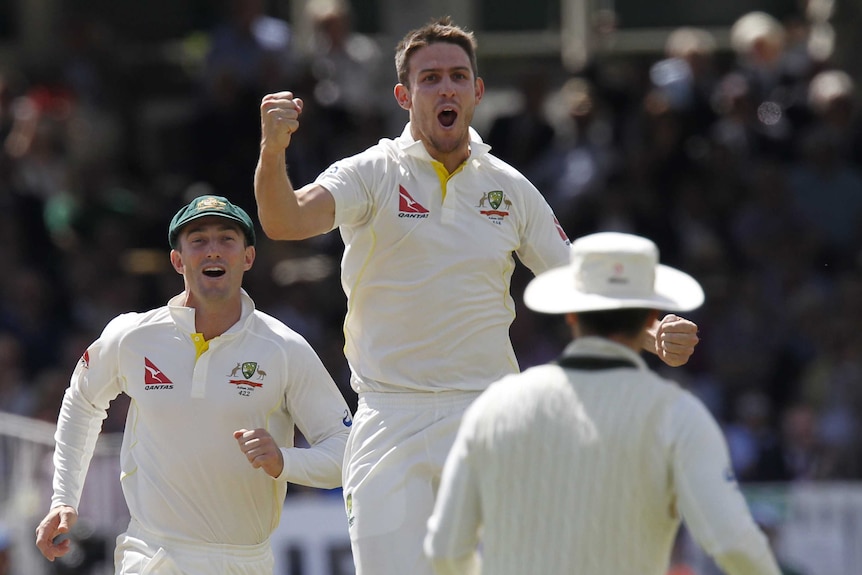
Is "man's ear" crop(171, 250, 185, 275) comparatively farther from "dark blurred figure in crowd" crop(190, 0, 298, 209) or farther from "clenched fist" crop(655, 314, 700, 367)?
"dark blurred figure in crowd" crop(190, 0, 298, 209)

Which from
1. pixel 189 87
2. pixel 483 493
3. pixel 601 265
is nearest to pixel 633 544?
pixel 483 493

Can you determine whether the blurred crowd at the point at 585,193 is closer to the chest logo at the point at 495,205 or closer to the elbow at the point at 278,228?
the chest logo at the point at 495,205

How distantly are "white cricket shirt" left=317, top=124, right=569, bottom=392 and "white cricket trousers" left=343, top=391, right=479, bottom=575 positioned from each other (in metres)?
0.07

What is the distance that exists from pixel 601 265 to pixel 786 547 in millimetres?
6525

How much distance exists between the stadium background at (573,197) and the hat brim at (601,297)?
6.56m

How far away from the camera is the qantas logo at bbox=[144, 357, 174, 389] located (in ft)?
19.7

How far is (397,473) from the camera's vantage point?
5.62m

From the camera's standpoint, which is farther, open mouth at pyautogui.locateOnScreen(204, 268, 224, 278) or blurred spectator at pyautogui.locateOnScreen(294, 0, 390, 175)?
blurred spectator at pyautogui.locateOnScreen(294, 0, 390, 175)

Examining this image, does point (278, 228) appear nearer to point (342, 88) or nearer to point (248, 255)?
point (248, 255)

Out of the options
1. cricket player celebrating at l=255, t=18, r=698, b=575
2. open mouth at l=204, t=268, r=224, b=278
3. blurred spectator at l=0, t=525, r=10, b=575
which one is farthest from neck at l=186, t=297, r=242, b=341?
blurred spectator at l=0, t=525, r=10, b=575

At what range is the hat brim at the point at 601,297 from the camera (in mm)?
4270

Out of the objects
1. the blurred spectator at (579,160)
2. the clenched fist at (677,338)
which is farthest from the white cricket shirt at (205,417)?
the blurred spectator at (579,160)

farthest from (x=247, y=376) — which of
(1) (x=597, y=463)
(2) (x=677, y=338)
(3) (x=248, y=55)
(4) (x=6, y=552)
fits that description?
(3) (x=248, y=55)

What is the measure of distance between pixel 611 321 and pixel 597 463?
1.28 ft
